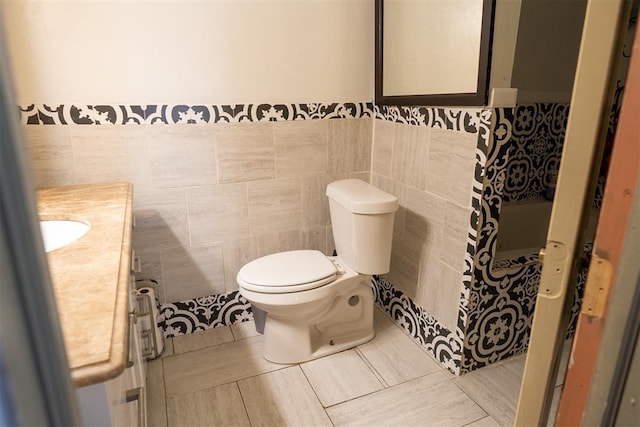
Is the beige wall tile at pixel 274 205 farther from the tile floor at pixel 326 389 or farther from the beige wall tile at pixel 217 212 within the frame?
the tile floor at pixel 326 389

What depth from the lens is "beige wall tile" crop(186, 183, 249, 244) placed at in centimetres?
197

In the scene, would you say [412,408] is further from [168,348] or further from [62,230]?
[62,230]

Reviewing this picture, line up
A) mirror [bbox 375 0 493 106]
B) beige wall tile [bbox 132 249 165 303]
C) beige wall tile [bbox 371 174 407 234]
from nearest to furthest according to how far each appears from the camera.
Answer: mirror [bbox 375 0 493 106] → beige wall tile [bbox 132 249 165 303] → beige wall tile [bbox 371 174 407 234]

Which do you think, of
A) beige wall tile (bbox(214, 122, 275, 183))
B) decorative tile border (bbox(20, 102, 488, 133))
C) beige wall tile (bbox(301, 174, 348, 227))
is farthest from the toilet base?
decorative tile border (bbox(20, 102, 488, 133))

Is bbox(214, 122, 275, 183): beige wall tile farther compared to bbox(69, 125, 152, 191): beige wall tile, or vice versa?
bbox(214, 122, 275, 183): beige wall tile

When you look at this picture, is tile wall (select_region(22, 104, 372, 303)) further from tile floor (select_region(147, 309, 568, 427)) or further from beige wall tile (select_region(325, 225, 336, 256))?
tile floor (select_region(147, 309, 568, 427))

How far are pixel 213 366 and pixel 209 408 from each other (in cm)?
26

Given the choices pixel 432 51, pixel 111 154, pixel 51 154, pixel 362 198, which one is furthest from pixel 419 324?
pixel 51 154

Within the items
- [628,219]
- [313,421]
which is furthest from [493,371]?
[628,219]

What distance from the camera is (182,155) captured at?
1.89m

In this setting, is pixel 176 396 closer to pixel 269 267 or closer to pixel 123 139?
pixel 269 267

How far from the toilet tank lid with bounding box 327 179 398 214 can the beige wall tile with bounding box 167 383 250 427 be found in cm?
93

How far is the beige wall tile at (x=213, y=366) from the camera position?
5.77 ft

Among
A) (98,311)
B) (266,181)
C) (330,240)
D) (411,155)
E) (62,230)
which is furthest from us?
(330,240)
